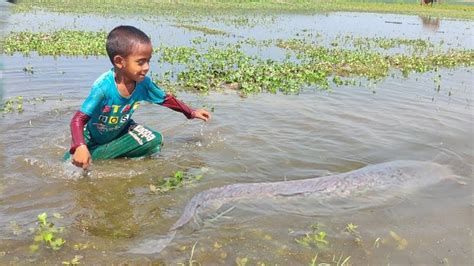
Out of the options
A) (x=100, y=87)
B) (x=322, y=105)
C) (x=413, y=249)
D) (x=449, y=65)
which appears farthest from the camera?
(x=449, y=65)

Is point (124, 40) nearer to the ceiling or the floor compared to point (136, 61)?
nearer to the ceiling

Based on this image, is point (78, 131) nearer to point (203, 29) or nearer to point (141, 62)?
point (141, 62)

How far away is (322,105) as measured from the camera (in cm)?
741

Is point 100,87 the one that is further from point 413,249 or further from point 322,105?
point 322,105

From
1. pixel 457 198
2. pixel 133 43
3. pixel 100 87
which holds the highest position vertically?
pixel 133 43

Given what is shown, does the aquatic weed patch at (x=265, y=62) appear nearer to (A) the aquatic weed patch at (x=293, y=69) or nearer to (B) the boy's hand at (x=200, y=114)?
(A) the aquatic weed patch at (x=293, y=69)

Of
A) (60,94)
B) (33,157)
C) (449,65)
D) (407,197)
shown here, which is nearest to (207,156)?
(33,157)

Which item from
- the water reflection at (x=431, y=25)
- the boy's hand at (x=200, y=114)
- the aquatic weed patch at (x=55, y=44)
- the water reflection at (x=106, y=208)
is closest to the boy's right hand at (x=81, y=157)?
the water reflection at (x=106, y=208)

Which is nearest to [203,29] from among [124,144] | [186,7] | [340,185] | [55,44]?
[55,44]

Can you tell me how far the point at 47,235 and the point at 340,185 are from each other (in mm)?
2479

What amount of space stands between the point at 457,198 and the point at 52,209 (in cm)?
365

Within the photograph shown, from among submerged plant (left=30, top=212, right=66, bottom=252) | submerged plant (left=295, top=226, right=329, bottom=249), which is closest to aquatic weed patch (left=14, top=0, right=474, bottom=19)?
submerged plant (left=30, top=212, right=66, bottom=252)

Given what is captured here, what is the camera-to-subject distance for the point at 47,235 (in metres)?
3.05

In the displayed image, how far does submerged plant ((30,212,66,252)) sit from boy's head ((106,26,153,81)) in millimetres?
1491
